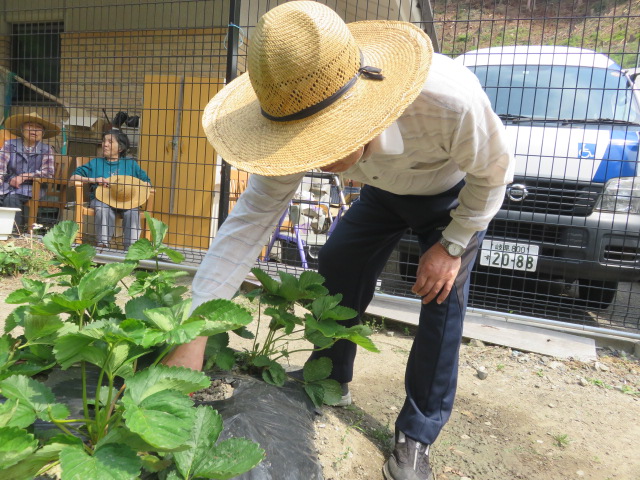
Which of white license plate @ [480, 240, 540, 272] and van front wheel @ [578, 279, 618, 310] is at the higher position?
white license plate @ [480, 240, 540, 272]

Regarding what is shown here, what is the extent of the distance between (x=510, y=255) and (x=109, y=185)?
3428 mm

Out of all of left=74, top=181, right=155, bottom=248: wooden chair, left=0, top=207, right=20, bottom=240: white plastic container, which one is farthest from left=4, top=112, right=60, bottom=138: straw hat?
left=0, top=207, right=20, bottom=240: white plastic container

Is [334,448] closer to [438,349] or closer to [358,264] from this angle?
[438,349]

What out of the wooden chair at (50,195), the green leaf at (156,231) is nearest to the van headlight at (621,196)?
the green leaf at (156,231)

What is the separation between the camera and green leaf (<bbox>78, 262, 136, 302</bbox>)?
1175 millimetres

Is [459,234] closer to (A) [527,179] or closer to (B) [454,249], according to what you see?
Answer: (B) [454,249]

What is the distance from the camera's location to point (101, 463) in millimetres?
935

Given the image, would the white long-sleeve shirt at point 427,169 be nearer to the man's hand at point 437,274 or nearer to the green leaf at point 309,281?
the man's hand at point 437,274

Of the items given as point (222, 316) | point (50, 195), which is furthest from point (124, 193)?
point (222, 316)

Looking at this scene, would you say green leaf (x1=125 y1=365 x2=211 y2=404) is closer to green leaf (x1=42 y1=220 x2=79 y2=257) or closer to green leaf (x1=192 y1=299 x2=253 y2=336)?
green leaf (x1=192 y1=299 x2=253 y2=336)

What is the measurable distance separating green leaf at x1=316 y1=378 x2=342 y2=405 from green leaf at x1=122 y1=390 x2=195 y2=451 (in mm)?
867

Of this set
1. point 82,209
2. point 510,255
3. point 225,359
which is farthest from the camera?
point 82,209

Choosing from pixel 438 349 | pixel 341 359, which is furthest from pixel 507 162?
pixel 341 359

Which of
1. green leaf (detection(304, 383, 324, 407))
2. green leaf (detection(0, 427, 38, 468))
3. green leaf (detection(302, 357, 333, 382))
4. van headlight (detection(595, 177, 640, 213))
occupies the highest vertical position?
van headlight (detection(595, 177, 640, 213))
